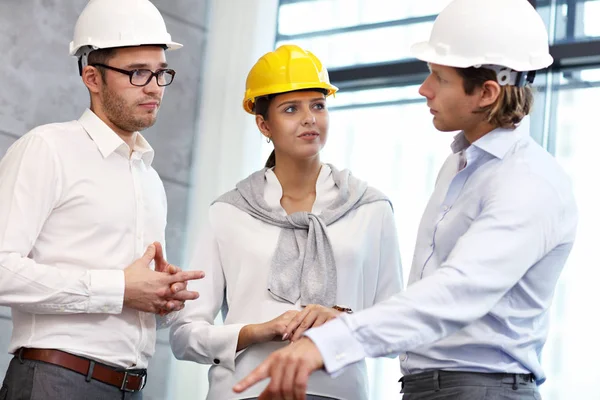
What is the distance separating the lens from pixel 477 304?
192 cm

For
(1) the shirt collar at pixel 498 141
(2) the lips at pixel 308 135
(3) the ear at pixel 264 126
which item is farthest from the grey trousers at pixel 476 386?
(3) the ear at pixel 264 126

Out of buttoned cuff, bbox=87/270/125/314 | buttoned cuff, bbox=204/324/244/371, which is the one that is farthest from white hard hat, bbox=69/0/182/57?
buttoned cuff, bbox=204/324/244/371

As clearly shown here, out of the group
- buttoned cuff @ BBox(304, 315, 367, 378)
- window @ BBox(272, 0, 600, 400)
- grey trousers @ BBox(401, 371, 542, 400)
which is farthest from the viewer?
window @ BBox(272, 0, 600, 400)

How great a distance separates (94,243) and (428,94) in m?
0.96

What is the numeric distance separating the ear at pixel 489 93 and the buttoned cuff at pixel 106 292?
1.00m

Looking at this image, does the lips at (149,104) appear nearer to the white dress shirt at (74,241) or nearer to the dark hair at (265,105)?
the white dress shirt at (74,241)

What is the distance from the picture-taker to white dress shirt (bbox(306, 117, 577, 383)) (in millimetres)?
1840

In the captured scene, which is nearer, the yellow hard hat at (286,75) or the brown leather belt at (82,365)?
the brown leather belt at (82,365)

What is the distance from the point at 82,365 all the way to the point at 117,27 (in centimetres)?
96

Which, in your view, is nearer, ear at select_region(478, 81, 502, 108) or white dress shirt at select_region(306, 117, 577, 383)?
white dress shirt at select_region(306, 117, 577, 383)

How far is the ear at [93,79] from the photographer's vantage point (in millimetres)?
2787

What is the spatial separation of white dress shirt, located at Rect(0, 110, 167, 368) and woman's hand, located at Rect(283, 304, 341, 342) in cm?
39

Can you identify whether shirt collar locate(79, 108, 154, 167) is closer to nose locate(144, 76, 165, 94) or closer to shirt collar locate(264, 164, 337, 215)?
nose locate(144, 76, 165, 94)

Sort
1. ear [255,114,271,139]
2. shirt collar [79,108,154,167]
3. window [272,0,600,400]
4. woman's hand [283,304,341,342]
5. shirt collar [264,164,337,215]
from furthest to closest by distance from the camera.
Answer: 1. window [272,0,600,400]
2. ear [255,114,271,139]
3. shirt collar [264,164,337,215]
4. shirt collar [79,108,154,167]
5. woman's hand [283,304,341,342]
